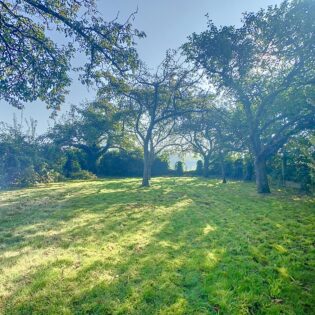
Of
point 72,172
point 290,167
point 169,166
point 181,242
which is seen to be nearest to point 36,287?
point 181,242

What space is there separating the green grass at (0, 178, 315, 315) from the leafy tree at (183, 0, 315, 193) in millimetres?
8254

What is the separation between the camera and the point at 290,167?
1986 cm

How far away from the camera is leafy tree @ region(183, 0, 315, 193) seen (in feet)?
42.7

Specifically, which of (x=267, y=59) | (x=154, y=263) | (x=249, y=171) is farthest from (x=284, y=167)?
(x=154, y=263)

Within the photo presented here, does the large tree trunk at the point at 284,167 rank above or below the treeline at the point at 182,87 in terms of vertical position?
below

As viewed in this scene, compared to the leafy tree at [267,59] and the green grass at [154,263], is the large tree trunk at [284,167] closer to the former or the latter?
the leafy tree at [267,59]

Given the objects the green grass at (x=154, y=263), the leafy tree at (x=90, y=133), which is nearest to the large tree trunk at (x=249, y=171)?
the leafy tree at (x=90, y=133)

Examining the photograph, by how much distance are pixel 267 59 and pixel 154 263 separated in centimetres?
1481

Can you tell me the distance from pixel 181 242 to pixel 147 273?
1929mm

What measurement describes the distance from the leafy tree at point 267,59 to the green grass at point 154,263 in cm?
825

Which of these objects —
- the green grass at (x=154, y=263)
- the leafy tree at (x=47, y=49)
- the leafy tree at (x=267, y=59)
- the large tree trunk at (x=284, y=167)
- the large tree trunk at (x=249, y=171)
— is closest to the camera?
the green grass at (x=154, y=263)

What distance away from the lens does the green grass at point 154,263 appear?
134 inches

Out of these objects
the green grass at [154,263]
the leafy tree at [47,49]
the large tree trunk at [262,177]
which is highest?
the leafy tree at [47,49]

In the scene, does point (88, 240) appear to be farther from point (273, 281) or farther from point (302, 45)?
point (302, 45)
